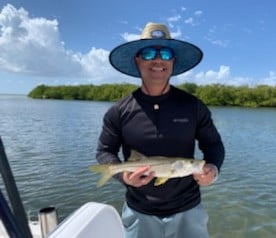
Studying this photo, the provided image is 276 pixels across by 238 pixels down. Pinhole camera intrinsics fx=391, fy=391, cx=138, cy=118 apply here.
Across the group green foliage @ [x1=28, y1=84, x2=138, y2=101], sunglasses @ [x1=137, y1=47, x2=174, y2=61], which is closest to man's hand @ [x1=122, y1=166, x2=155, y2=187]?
sunglasses @ [x1=137, y1=47, x2=174, y2=61]

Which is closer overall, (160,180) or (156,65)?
(160,180)

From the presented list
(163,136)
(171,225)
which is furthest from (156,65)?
(171,225)

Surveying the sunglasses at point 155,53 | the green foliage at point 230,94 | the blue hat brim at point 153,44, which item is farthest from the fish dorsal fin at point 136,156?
the green foliage at point 230,94

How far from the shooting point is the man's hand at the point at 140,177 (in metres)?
2.42

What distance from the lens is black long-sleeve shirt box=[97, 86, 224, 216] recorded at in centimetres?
261

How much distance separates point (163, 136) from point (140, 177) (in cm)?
33

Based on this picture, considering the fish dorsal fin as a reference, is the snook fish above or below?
below

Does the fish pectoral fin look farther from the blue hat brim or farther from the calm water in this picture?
the calm water

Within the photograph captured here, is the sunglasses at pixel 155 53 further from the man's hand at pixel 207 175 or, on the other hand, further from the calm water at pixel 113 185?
the calm water at pixel 113 185

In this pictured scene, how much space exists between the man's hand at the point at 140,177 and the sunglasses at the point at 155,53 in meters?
0.79

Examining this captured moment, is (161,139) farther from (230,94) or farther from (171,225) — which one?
(230,94)

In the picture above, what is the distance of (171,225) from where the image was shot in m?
2.66

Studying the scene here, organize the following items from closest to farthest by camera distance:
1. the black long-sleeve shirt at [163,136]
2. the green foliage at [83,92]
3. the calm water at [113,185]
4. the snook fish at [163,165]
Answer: the snook fish at [163,165] → the black long-sleeve shirt at [163,136] → the calm water at [113,185] → the green foliage at [83,92]

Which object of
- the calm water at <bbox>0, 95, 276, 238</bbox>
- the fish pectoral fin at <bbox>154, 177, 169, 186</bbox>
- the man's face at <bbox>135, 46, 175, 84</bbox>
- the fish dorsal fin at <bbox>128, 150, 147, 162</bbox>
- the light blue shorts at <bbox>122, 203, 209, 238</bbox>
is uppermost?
the man's face at <bbox>135, 46, 175, 84</bbox>
